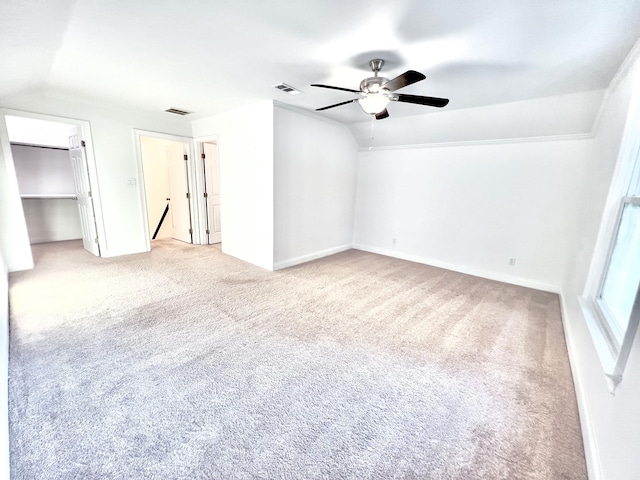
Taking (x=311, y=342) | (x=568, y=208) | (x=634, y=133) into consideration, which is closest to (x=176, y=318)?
(x=311, y=342)

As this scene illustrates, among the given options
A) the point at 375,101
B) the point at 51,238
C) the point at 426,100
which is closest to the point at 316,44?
the point at 375,101

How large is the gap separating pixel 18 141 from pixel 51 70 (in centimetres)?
334

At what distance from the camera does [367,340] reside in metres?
2.35

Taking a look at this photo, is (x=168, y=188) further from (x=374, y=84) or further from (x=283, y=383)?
(x=283, y=383)

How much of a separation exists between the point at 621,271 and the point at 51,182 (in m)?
8.04

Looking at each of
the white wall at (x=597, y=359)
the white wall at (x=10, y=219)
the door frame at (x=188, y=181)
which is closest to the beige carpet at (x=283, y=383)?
the white wall at (x=597, y=359)

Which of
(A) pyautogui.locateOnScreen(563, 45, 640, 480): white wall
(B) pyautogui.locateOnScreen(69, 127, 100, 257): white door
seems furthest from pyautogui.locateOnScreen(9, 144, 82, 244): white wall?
(A) pyautogui.locateOnScreen(563, 45, 640, 480): white wall

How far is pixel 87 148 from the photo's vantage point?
4.02 meters

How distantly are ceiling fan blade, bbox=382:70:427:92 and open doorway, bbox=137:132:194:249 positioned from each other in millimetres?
4323

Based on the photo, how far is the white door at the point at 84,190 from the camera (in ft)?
13.5

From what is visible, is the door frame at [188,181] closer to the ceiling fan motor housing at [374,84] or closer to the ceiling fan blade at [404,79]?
the ceiling fan motor housing at [374,84]

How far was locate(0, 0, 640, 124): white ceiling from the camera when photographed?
157 cm

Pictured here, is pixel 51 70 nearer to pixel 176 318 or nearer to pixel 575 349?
pixel 176 318

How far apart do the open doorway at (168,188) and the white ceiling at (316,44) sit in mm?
2258
